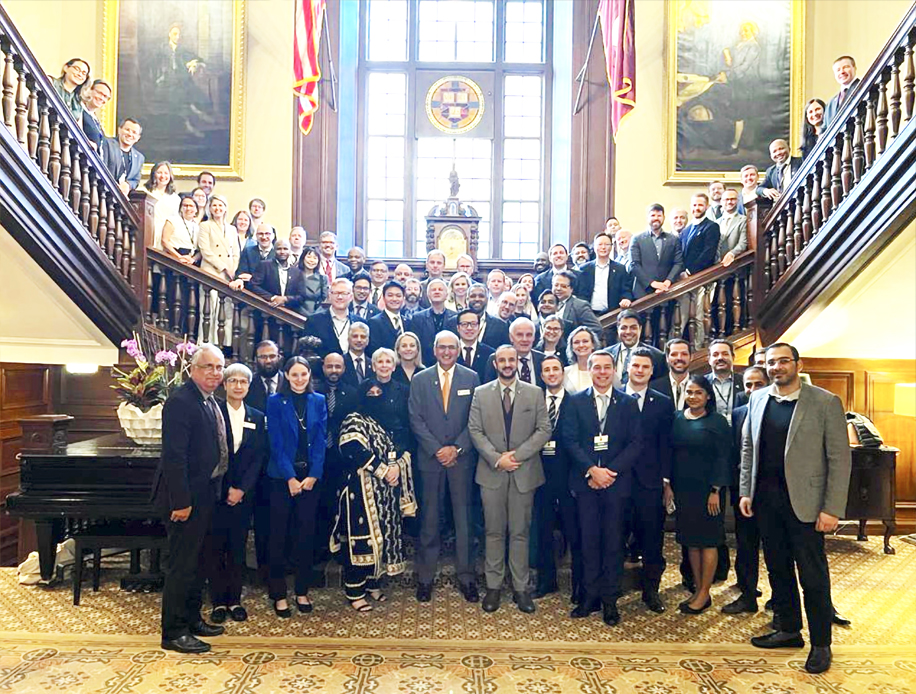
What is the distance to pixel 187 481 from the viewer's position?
341 cm

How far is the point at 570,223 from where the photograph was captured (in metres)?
9.32

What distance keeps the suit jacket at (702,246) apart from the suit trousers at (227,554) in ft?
12.9

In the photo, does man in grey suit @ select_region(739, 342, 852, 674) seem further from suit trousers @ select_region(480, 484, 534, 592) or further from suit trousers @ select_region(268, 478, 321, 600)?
suit trousers @ select_region(268, 478, 321, 600)

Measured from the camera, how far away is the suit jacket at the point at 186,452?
11.0ft

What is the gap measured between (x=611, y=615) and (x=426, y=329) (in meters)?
2.20

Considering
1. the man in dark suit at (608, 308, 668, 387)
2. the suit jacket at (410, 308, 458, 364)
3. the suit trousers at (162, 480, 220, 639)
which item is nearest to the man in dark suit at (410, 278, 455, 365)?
the suit jacket at (410, 308, 458, 364)

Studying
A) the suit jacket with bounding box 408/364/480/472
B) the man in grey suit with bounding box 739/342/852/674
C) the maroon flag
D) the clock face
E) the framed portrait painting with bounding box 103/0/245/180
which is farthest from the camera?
the clock face

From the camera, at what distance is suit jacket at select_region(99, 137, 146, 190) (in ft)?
19.4

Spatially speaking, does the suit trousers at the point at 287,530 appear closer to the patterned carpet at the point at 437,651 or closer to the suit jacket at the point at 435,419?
the patterned carpet at the point at 437,651

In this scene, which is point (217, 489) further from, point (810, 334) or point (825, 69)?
point (825, 69)

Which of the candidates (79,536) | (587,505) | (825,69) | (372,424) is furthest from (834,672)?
(825,69)

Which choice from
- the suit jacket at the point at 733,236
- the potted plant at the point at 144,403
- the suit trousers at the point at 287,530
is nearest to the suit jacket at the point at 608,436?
the suit trousers at the point at 287,530

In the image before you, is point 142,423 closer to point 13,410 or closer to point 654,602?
point 13,410

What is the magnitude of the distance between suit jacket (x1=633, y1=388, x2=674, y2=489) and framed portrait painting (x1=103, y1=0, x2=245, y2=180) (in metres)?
6.76
